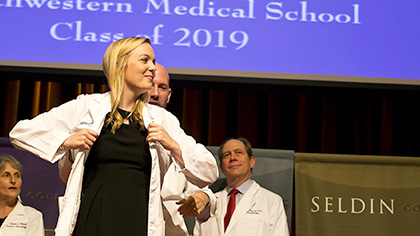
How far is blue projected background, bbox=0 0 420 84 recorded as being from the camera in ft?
11.2

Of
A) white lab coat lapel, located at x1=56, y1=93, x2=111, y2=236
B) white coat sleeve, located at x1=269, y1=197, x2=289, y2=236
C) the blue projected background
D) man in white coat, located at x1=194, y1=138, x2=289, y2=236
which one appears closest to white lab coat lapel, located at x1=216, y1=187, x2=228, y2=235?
man in white coat, located at x1=194, y1=138, x2=289, y2=236

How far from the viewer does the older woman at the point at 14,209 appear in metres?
3.29

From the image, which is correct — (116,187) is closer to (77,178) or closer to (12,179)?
(77,178)

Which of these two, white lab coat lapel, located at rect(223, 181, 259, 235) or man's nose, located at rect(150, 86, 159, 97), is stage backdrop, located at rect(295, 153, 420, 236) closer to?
white lab coat lapel, located at rect(223, 181, 259, 235)

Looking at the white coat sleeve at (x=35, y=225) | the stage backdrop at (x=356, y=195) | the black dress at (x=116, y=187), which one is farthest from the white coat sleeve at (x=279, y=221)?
the black dress at (x=116, y=187)

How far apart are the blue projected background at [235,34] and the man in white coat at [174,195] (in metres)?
0.40

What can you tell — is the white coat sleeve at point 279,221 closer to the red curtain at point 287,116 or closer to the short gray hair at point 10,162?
the red curtain at point 287,116

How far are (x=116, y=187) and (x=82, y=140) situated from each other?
0.18m

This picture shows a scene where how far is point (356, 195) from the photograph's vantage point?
3.54 metres

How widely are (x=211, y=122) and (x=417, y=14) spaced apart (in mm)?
1760

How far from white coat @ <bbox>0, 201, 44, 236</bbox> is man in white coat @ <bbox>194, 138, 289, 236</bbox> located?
90 centimetres

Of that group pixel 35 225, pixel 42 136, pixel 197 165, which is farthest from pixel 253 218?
pixel 42 136

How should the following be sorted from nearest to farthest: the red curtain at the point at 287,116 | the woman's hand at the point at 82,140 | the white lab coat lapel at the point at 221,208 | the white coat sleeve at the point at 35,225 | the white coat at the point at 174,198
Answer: the woman's hand at the point at 82,140
the white coat at the point at 174,198
the white coat sleeve at the point at 35,225
the white lab coat lapel at the point at 221,208
the red curtain at the point at 287,116

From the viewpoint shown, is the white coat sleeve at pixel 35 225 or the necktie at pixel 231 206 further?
the necktie at pixel 231 206
